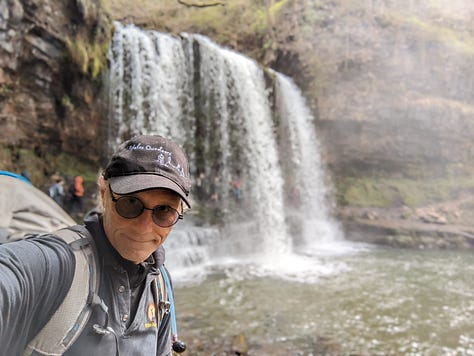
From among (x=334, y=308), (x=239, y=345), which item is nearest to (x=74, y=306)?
(x=239, y=345)

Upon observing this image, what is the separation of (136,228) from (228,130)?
14473 millimetres

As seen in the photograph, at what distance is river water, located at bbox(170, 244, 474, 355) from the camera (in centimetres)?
529

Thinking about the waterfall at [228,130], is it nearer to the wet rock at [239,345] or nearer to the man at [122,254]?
the wet rock at [239,345]

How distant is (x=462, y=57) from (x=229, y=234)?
16.6 meters

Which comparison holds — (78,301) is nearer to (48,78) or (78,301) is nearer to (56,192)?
(56,192)

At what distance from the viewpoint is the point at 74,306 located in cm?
110

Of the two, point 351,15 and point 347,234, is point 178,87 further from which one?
point 351,15

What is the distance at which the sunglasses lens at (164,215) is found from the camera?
4.38 ft

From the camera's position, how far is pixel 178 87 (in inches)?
551

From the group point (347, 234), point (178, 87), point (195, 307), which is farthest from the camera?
point (347, 234)

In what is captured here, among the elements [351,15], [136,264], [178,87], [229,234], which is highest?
[351,15]

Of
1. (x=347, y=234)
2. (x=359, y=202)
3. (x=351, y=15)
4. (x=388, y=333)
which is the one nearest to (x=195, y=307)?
(x=388, y=333)

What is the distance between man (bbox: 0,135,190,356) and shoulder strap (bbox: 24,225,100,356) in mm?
24

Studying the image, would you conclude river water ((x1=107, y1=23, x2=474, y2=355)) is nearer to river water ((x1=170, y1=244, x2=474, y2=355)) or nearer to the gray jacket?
river water ((x1=170, y1=244, x2=474, y2=355))
